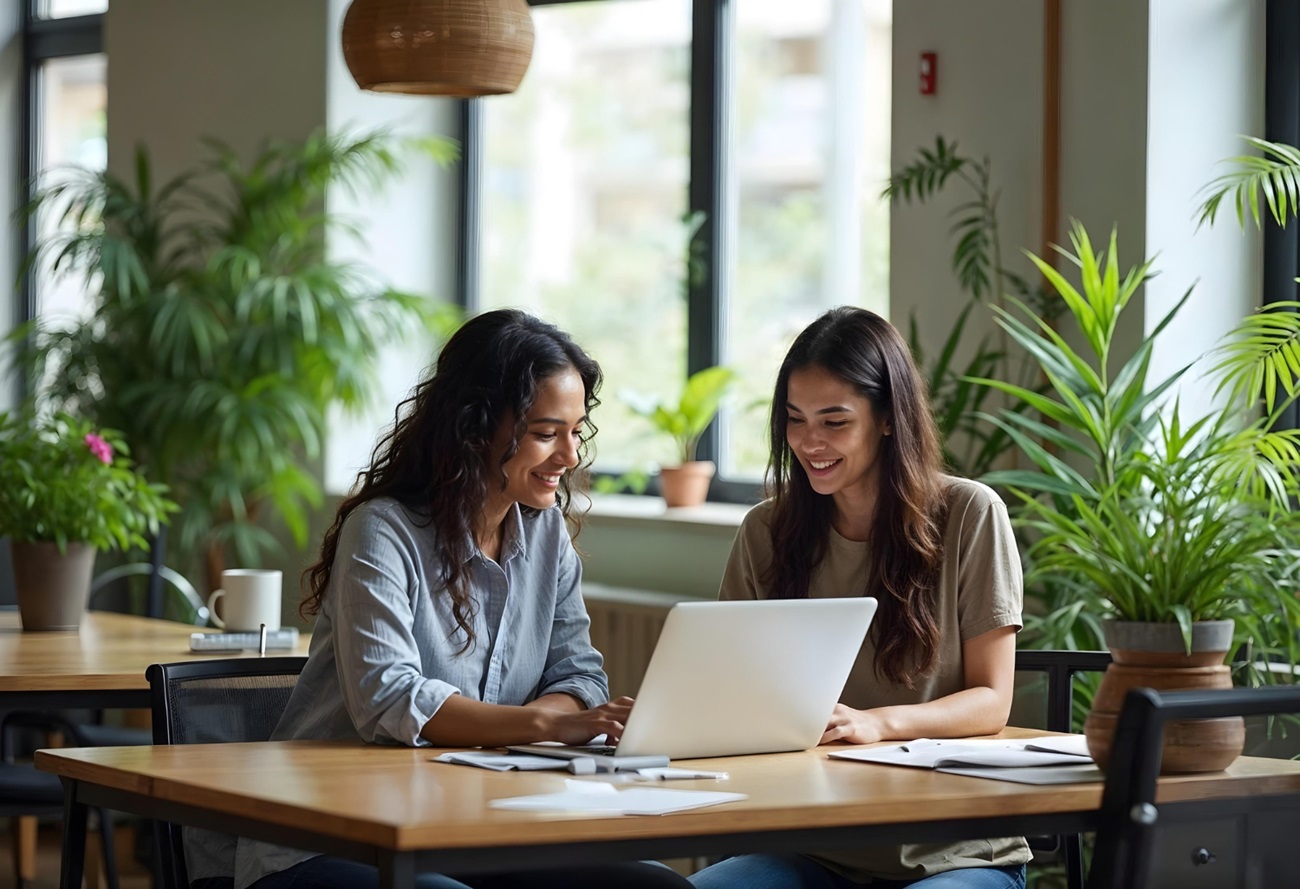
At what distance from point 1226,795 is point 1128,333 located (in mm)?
1722

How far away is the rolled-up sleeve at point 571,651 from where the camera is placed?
249cm

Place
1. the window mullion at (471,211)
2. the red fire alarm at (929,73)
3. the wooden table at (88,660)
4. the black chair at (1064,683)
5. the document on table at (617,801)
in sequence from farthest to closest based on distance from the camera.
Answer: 1. the window mullion at (471,211)
2. the red fire alarm at (929,73)
3. the wooden table at (88,660)
4. the black chair at (1064,683)
5. the document on table at (617,801)

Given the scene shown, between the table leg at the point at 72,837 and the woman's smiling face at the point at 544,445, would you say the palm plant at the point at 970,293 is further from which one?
the table leg at the point at 72,837

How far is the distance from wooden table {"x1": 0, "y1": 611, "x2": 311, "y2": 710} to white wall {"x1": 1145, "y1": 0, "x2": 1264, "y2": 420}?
72.1 inches

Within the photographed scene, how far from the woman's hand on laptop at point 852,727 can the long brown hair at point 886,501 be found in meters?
0.20

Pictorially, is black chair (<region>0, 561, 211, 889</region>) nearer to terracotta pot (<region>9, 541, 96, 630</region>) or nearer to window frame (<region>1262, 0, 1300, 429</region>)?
terracotta pot (<region>9, 541, 96, 630</region>)

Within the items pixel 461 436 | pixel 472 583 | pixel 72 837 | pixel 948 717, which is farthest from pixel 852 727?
pixel 72 837

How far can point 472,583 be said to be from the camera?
93.9 inches

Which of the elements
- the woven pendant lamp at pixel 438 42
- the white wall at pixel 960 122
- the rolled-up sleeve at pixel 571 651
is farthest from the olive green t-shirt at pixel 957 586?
the white wall at pixel 960 122

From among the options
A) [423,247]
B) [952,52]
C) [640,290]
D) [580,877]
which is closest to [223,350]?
[423,247]

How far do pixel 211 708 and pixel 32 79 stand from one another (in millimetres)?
4767

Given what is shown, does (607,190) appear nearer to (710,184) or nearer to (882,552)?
(710,184)

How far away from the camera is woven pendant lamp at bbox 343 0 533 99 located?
9.56 feet

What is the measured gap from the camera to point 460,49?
2.92 m
